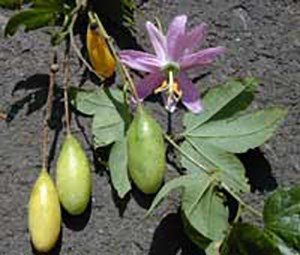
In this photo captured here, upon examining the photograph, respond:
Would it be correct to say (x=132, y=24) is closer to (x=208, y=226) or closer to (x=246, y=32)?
(x=246, y=32)

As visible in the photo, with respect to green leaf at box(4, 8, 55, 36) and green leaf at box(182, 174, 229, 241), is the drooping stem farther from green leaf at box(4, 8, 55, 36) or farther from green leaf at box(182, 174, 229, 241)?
green leaf at box(182, 174, 229, 241)

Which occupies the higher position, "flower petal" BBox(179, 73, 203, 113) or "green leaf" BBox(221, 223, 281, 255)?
"flower petal" BBox(179, 73, 203, 113)

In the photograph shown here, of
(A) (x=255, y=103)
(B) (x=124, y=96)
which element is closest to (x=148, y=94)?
(B) (x=124, y=96)

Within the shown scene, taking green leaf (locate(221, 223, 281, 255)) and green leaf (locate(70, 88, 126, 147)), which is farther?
green leaf (locate(70, 88, 126, 147))

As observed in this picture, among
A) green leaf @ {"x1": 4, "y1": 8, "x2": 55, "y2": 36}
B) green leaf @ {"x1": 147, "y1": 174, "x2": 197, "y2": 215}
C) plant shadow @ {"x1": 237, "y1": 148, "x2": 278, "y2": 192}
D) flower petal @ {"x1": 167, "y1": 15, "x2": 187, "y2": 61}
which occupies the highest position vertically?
green leaf @ {"x1": 4, "y1": 8, "x2": 55, "y2": 36}

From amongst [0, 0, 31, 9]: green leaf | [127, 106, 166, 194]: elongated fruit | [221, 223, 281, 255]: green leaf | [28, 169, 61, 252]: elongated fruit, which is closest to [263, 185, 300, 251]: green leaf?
[221, 223, 281, 255]: green leaf

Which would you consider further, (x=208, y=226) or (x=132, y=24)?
(x=132, y=24)

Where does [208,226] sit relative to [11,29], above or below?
below
